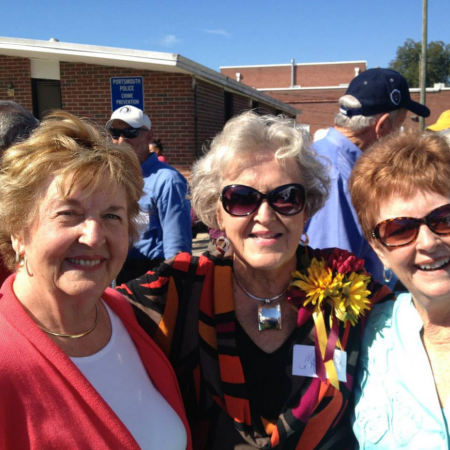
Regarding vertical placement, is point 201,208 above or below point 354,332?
above

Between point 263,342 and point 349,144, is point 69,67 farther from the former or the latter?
point 263,342

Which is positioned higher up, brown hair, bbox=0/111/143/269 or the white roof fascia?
the white roof fascia

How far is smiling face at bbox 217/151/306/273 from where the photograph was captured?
1896mm

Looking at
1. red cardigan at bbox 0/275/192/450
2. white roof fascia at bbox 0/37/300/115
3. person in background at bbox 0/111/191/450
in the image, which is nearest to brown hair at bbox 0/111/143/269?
person in background at bbox 0/111/191/450

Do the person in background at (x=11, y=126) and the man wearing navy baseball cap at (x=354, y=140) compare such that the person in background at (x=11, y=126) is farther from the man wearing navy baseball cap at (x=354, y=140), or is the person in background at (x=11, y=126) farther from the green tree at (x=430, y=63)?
the green tree at (x=430, y=63)

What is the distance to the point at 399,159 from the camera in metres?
1.72

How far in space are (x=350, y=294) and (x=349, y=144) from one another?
4.16ft

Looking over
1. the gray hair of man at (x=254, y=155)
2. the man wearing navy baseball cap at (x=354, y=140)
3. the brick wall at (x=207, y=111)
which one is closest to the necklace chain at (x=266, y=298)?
the gray hair of man at (x=254, y=155)

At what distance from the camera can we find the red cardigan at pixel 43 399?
1.30m

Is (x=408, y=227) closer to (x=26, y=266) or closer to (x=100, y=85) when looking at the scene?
(x=26, y=266)

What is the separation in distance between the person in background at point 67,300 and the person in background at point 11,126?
0.53 meters

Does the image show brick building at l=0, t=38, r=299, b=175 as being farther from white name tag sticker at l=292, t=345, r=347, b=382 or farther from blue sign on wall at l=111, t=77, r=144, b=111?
white name tag sticker at l=292, t=345, r=347, b=382

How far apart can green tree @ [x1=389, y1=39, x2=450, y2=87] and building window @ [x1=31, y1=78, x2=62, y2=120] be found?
53463mm

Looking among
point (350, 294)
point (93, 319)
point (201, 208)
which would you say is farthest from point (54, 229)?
point (350, 294)
